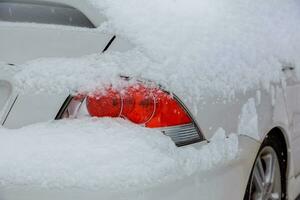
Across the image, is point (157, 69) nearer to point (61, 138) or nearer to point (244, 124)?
point (61, 138)

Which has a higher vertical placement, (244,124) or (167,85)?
(167,85)

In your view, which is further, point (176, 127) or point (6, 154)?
point (176, 127)

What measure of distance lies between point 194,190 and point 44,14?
3.00 ft

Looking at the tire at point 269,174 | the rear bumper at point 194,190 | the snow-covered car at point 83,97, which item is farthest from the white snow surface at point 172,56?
the tire at point 269,174

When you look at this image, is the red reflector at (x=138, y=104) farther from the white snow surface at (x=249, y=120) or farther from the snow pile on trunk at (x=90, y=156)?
the white snow surface at (x=249, y=120)

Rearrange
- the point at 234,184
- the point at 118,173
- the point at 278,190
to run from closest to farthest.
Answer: the point at 118,173 < the point at 234,184 < the point at 278,190

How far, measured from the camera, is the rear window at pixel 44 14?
208cm

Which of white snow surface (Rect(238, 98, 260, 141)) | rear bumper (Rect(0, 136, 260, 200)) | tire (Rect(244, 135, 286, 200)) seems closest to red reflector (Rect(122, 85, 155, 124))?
rear bumper (Rect(0, 136, 260, 200))

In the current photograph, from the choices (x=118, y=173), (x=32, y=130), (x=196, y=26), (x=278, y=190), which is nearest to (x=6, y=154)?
(x=32, y=130)

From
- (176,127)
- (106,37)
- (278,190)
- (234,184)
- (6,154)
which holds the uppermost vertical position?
(106,37)

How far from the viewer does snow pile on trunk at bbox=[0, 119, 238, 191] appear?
1.84 m

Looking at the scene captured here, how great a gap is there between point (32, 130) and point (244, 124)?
3.19ft

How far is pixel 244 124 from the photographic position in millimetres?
2400

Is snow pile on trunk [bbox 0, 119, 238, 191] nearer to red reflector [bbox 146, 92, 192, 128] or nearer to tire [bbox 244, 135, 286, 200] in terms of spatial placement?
red reflector [bbox 146, 92, 192, 128]
